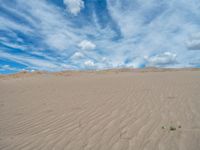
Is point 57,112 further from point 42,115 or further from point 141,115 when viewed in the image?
point 141,115

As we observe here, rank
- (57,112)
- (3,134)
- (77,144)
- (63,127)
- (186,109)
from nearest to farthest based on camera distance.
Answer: (77,144)
(3,134)
(63,127)
(186,109)
(57,112)

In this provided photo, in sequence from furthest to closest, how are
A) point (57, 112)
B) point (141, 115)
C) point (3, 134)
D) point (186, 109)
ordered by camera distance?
1. point (57, 112)
2. point (186, 109)
3. point (141, 115)
4. point (3, 134)

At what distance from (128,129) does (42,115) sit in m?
2.82

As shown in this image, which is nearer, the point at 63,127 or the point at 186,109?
the point at 63,127

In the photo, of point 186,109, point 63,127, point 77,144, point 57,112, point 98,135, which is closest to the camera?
point 77,144

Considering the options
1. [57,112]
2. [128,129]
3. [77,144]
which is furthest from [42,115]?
[128,129]

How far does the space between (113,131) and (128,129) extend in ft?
1.16

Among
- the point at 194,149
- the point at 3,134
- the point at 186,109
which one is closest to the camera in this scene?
the point at 194,149

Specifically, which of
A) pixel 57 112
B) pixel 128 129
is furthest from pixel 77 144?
pixel 57 112

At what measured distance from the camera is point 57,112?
4852mm

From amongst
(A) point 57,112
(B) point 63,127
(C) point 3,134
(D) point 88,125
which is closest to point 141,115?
(D) point 88,125

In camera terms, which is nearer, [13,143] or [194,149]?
[194,149]

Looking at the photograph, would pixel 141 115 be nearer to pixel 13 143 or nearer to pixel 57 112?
pixel 57 112

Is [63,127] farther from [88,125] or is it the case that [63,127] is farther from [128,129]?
[128,129]
